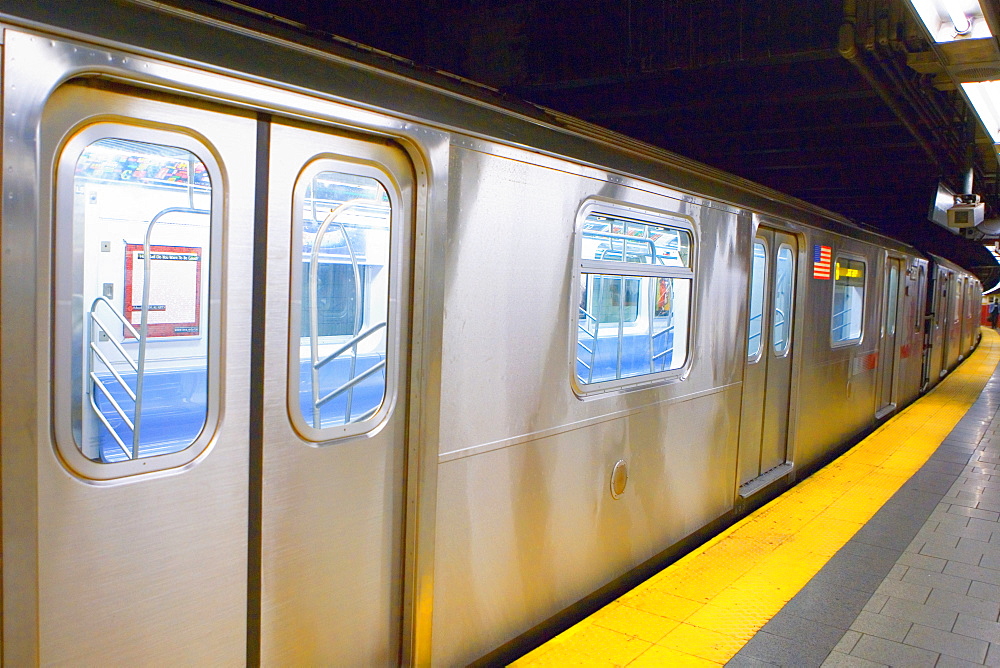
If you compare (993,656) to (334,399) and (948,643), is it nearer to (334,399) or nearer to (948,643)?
(948,643)

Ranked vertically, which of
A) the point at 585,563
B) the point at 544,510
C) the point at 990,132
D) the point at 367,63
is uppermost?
the point at 990,132

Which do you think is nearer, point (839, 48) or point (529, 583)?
point (529, 583)

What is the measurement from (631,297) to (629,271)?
180 mm

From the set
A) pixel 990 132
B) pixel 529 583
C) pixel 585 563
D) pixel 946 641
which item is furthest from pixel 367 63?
pixel 990 132

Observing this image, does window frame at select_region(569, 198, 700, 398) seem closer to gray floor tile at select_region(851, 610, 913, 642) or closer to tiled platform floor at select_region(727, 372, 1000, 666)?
tiled platform floor at select_region(727, 372, 1000, 666)

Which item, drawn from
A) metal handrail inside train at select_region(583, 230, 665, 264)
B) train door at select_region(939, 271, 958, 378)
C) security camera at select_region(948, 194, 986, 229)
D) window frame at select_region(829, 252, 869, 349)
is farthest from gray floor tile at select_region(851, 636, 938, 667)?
train door at select_region(939, 271, 958, 378)

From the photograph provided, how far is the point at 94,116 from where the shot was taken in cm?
181

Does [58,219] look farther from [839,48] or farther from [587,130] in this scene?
[839,48]

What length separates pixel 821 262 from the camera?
21.9 feet

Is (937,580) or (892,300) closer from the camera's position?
(937,580)

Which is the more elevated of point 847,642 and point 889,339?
point 889,339

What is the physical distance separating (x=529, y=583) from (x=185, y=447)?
174cm

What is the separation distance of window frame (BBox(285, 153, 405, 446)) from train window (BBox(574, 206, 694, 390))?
1132mm

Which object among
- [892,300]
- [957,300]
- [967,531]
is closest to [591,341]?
[967,531]
